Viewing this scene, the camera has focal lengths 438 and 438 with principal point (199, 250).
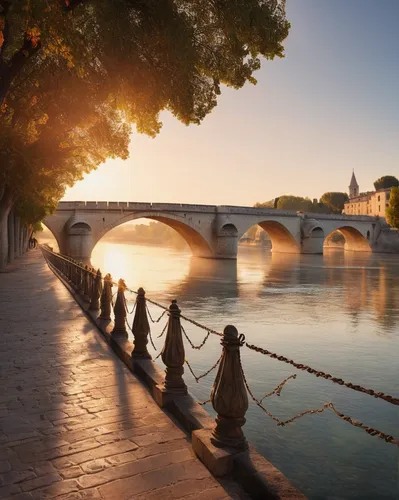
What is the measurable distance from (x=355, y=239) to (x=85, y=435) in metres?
80.9

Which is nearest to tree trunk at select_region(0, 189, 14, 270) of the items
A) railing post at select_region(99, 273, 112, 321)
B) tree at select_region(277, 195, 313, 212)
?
railing post at select_region(99, 273, 112, 321)

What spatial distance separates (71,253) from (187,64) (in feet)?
127

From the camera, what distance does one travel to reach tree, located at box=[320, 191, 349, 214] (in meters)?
112

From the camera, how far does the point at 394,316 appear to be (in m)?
17.1

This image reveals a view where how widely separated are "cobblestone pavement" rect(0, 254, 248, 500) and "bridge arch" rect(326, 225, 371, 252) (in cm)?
7135

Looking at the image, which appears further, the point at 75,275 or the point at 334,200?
the point at 334,200

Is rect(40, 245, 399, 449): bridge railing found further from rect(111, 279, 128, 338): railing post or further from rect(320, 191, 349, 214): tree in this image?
rect(320, 191, 349, 214): tree

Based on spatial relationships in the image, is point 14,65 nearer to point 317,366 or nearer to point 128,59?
point 128,59

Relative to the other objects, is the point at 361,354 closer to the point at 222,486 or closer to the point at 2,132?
the point at 222,486

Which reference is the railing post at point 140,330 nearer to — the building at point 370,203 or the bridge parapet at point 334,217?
the bridge parapet at point 334,217

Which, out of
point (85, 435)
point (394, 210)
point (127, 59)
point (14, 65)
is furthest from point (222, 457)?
point (394, 210)

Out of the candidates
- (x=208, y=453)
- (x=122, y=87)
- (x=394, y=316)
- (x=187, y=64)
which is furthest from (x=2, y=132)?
(x=394, y=316)

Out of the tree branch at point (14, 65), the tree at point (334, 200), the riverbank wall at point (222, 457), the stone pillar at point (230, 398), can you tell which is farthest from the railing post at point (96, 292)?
the tree at point (334, 200)

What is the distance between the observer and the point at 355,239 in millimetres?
79562
